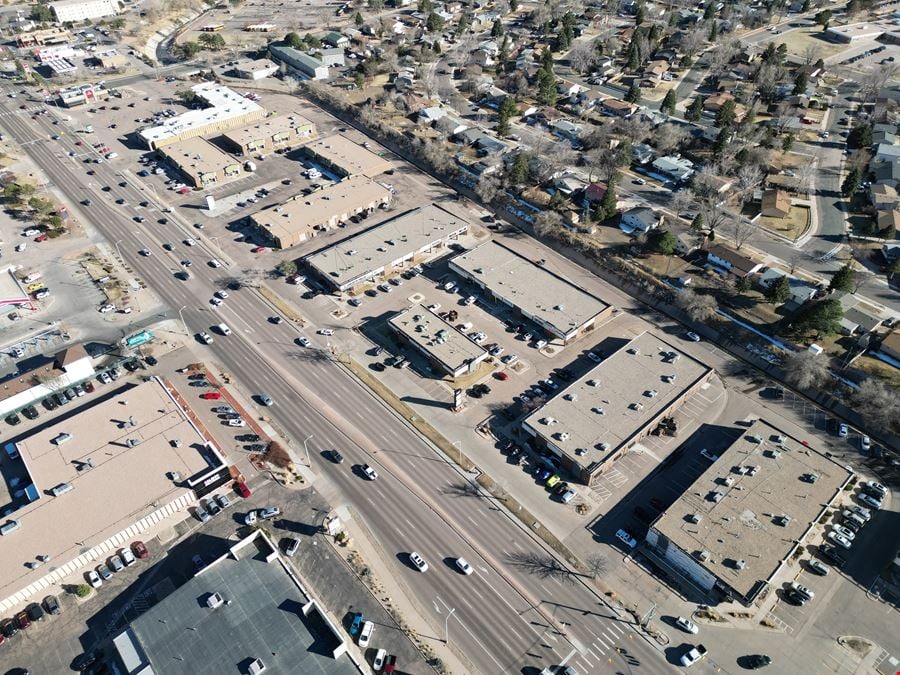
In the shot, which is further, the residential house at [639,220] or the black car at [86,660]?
the residential house at [639,220]

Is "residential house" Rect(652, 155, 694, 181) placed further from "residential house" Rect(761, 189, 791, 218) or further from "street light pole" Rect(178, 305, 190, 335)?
"street light pole" Rect(178, 305, 190, 335)

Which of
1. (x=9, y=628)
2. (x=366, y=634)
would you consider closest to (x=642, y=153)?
(x=366, y=634)

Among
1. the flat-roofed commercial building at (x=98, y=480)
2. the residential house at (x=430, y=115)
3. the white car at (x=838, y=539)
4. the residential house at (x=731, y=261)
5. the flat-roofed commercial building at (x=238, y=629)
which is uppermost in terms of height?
the residential house at (x=430, y=115)

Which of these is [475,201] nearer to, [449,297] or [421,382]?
[449,297]

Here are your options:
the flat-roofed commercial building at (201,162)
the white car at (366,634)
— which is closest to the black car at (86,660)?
the white car at (366,634)

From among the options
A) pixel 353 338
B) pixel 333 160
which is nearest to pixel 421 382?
pixel 353 338

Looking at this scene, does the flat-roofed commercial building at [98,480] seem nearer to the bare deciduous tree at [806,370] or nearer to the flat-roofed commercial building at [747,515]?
the flat-roofed commercial building at [747,515]
